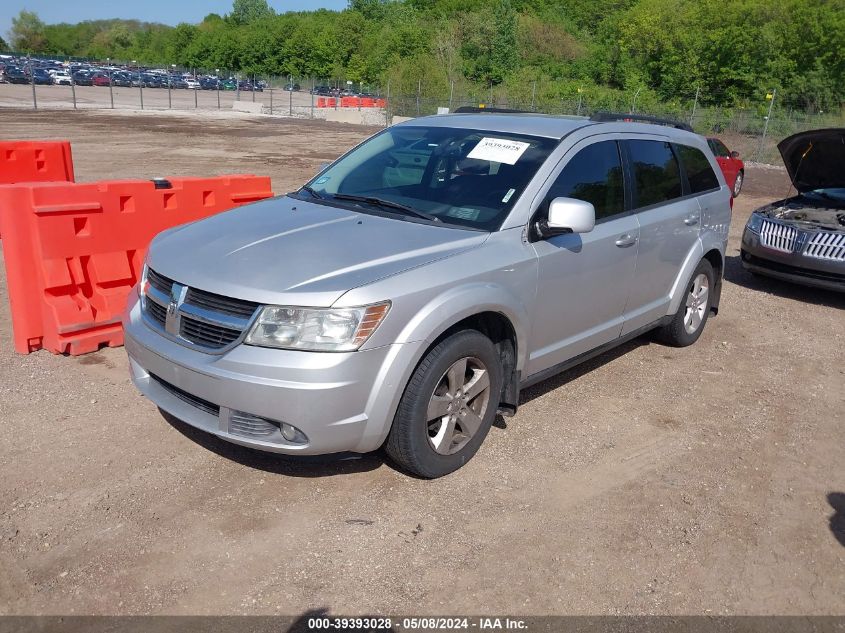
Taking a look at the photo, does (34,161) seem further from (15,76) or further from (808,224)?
(15,76)

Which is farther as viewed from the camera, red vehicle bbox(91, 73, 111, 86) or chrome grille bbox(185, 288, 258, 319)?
red vehicle bbox(91, 73, 111, 86)

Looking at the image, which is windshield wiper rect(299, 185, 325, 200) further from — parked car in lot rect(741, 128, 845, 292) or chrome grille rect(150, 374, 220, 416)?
parked car in lot rect(741, 128, 845, 292)

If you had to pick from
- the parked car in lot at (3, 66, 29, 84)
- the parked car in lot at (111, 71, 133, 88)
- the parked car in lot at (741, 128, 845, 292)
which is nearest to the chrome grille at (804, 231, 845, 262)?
the parked car in lot at (741, 128, 845, 292)

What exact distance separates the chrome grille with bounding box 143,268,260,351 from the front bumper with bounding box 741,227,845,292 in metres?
6.71

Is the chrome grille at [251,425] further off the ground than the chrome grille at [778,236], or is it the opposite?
the chrome grille at [778,236]

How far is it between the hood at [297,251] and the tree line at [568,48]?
1612 inches

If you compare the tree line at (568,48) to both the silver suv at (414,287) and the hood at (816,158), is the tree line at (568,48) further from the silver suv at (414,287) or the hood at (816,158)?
the silver suv at (414,287)

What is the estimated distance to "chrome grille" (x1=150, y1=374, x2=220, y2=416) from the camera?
11.8 feet

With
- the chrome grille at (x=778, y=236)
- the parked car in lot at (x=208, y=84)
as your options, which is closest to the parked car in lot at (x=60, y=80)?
the parked car in lot at (x=208, y=84)

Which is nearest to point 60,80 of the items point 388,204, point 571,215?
point 388,204

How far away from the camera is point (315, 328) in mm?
3312

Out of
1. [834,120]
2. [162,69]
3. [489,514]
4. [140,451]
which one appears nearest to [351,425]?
[489,514]

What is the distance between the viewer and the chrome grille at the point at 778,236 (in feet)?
26.6

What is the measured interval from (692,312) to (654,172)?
4.85ft
